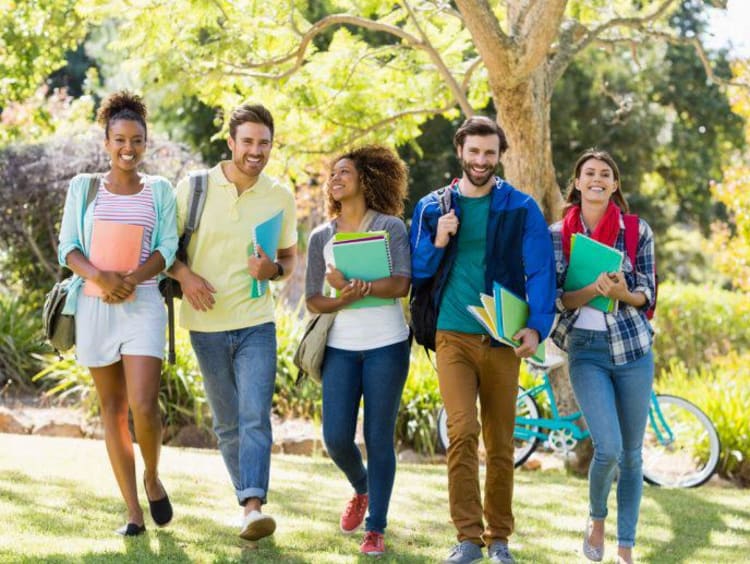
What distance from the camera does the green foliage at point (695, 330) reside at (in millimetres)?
15766

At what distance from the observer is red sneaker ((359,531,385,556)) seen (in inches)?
210

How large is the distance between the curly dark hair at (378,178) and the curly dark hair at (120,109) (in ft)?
3.16

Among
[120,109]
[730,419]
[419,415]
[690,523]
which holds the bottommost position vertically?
[690,523]

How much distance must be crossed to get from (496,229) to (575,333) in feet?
2.15

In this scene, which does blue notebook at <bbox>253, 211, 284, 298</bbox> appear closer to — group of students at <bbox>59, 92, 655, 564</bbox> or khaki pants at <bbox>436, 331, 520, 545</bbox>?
group of students at <bbox>59, 92, 655, 564</bbox>

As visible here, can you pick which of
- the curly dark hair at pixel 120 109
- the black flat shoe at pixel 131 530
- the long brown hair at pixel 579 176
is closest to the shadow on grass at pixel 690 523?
the long brown hair at pixel 579 176

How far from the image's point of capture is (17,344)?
12078 millimetres

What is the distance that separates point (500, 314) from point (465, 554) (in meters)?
1.04

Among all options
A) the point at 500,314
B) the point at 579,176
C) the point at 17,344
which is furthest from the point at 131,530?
the point at 17,344

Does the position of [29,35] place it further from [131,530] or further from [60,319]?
[131,530]

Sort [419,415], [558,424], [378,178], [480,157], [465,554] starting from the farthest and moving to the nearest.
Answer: [419,415] < [558,424] < [378,178] < [480,157] < [465,554]

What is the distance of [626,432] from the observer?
17.5 ft

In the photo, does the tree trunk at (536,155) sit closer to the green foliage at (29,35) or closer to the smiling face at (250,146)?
the smiling face at (250,146)

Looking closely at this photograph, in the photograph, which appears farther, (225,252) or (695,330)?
(695,330)
